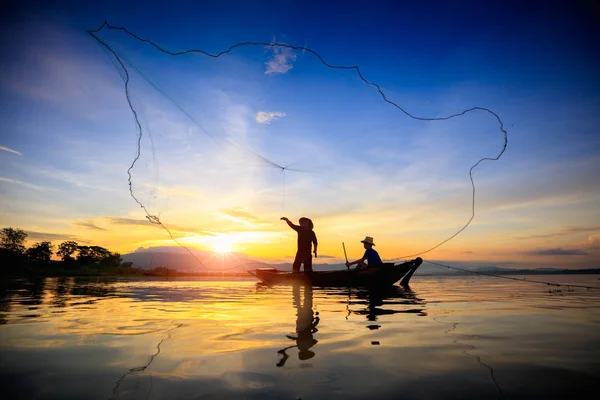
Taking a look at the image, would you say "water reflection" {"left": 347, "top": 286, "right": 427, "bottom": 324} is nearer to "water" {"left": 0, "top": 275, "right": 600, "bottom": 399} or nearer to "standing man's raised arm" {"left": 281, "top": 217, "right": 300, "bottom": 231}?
"water" {"left": 0, "top": 275, "right": 600, "bottom": 399}

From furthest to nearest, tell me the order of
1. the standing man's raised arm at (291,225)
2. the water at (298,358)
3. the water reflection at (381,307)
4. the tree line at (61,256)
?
1. the tree line at (61,256)
2. the standing man's raised arm at (291,225)
3. the water reflection at (381,307)
4. the water at (298,358)

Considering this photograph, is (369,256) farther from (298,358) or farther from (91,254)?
(91,254)

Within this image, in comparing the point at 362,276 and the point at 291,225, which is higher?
the point at 291,225

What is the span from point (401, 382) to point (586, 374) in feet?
6.18

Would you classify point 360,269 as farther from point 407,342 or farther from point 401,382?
point 401,382

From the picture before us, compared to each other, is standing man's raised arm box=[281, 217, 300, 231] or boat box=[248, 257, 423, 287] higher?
standing man's raised arm box=[281, 217, 300, 231]

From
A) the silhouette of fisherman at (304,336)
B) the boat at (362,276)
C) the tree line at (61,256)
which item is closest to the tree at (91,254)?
the tree line at (61,256)

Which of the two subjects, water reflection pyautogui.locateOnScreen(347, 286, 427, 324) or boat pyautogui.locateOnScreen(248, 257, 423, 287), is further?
Result: boat pyautogui.locateOnScreen(248, 257, 423, 287)

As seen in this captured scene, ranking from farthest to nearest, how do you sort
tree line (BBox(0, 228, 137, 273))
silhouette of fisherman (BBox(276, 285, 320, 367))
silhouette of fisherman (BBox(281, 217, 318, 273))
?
tree line (BBox(0, 228, 137, 273)) < silhouette of fisherman (BBox(281, 217, 318, 273)) < silhouette of fisherman (BBox(276, 285, 320, 367))

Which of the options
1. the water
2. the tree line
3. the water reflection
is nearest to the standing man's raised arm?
the water reflection

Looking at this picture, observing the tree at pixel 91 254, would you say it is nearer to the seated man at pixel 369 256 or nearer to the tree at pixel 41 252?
the tree at pixel 41 252

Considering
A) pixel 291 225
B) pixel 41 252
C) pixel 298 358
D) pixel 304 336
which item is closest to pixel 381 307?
pixel 304 336

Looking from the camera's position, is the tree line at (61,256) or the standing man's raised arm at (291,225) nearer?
the standing man's raised arm at (291,225)

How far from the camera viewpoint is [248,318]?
7.02m
